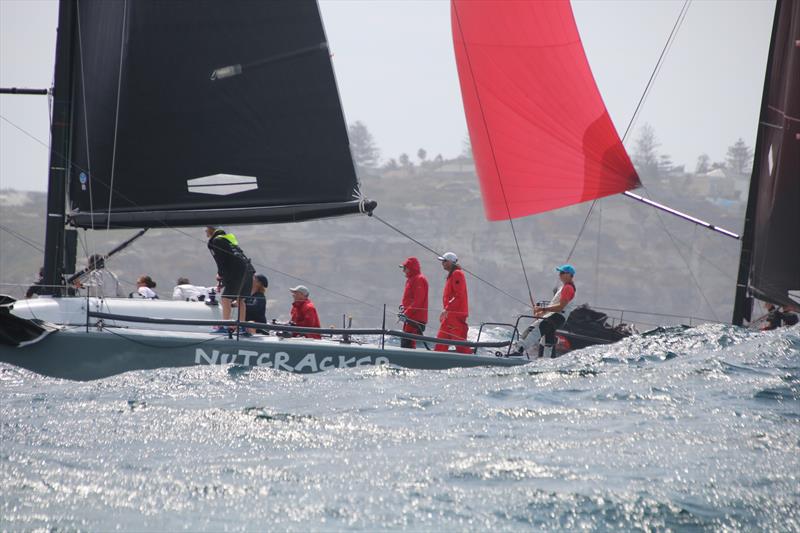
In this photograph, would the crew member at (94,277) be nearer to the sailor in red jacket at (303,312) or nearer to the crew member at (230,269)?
the crew member at (230,269)

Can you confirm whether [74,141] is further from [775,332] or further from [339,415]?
[775,332]

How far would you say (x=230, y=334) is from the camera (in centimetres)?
736

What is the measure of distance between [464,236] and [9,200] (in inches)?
1518

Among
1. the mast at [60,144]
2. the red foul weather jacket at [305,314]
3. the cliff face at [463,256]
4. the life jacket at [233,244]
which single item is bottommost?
the cliff face at [463,256]

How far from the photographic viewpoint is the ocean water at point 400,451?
3.66 metres

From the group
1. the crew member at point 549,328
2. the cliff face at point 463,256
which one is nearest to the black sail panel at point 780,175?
the crew member at point 549,328

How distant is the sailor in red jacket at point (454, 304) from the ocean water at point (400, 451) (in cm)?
119

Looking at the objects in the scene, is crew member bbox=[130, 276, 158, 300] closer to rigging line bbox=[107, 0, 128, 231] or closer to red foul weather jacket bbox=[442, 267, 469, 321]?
rigging line bbox=[107, 0, 128, 231]

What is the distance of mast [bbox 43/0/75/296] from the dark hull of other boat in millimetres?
891

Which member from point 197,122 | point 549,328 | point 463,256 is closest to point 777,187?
point 549,328

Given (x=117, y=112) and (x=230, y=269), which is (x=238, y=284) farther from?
(x=117, y=112)

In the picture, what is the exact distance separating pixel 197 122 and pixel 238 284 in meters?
1.31

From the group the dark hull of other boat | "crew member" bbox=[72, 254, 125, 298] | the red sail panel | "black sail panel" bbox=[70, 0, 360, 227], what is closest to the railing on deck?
the dark hull of other boat

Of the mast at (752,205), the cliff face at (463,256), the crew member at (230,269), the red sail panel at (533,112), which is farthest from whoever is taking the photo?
the cliff face at (463,256)
